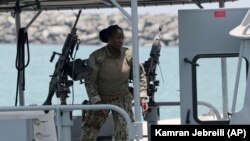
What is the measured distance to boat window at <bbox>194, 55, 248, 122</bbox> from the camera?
8.63 metres

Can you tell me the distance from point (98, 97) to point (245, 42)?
1581mm

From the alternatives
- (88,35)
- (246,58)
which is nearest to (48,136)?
(246,58)

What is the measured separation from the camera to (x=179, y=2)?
11859 millimetres

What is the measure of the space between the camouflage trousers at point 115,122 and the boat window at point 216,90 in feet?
2.21

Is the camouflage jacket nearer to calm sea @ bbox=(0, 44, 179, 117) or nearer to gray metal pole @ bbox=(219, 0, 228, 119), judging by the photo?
gray metal pole @ bbox=(219, 0, 228, 119)

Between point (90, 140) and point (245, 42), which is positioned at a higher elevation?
point (245, 42)

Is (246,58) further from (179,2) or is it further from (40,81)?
(40,81)

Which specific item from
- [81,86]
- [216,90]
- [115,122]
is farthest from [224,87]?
[81,86]

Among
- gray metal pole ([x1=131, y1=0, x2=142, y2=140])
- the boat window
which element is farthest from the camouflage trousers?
gray metal pole ([x1=131, y1=0, x2=142, y2=140])

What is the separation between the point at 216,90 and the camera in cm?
1096

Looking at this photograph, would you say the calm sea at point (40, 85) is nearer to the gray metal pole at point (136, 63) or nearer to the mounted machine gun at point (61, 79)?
the mounted machine gun at point (61, 79)

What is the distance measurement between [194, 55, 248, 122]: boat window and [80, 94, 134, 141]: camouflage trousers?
26.5 inches

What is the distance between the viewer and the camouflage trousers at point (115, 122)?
9469 mm

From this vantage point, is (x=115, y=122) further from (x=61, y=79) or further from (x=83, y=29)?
(x=83, y=29)
